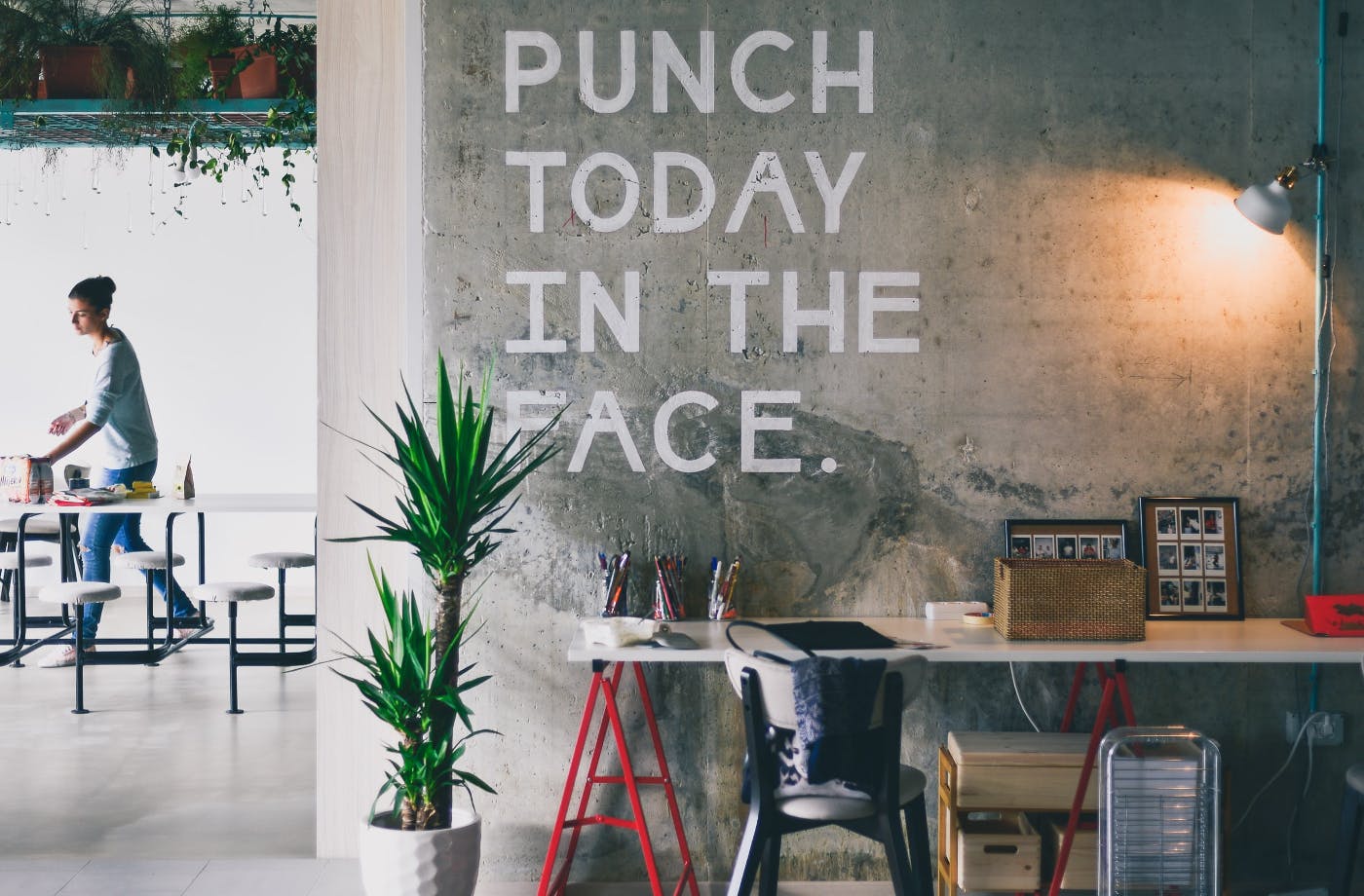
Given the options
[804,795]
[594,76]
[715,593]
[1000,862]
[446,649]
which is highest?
[594,76]

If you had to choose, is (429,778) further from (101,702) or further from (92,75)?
(92,75)

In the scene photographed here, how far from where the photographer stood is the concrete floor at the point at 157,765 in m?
4.16

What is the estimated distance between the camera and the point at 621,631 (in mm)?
3367

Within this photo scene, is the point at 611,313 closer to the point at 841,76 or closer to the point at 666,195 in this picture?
the point at 666,195

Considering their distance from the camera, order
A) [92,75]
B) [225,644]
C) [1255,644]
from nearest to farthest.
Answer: [1255,644] < [92,75] < [225,644]

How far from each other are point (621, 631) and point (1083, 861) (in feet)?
5.00

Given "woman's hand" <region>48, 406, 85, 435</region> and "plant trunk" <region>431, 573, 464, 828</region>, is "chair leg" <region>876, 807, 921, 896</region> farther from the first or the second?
"woman's hand" <region>48, 406, 85, 435</region>

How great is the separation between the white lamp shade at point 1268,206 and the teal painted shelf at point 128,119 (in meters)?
4.15

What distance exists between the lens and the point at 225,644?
742 cm

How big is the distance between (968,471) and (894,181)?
0.99 meters

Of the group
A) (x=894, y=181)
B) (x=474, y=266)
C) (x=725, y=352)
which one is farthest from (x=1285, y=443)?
(x=474, y=266)

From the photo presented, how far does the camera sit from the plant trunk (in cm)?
336

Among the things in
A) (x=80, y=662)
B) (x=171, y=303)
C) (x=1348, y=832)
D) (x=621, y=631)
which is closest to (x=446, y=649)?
(x=621, y=631)

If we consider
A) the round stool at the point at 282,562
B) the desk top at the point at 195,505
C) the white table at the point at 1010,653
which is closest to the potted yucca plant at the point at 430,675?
the white table at the point at 1010,653
